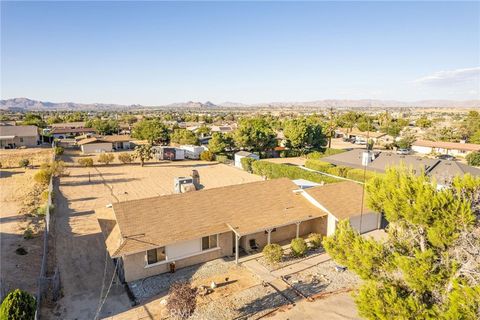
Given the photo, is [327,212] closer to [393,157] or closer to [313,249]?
[313,249]

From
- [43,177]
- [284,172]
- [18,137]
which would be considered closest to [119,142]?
[18,137]

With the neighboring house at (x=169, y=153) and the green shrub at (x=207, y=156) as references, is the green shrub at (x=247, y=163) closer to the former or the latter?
the green shrub at (x=207, y=156)

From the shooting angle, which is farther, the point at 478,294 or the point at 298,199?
the point at 298,199

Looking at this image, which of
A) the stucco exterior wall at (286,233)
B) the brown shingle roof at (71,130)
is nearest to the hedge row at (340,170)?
the stucco exterior wall at (286,233)

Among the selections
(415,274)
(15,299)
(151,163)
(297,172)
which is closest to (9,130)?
(151,163)

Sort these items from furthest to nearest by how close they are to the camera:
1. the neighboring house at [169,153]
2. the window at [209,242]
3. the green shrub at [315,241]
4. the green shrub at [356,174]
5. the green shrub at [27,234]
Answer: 1. the neighboring house at [169,153]
2. the green shrub at [356,174]
3. the green shrub at [27,234]
4. the green shrub at [315,241]
5. the window at [209,242]

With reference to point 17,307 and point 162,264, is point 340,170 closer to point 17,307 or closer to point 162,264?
point 162,264
